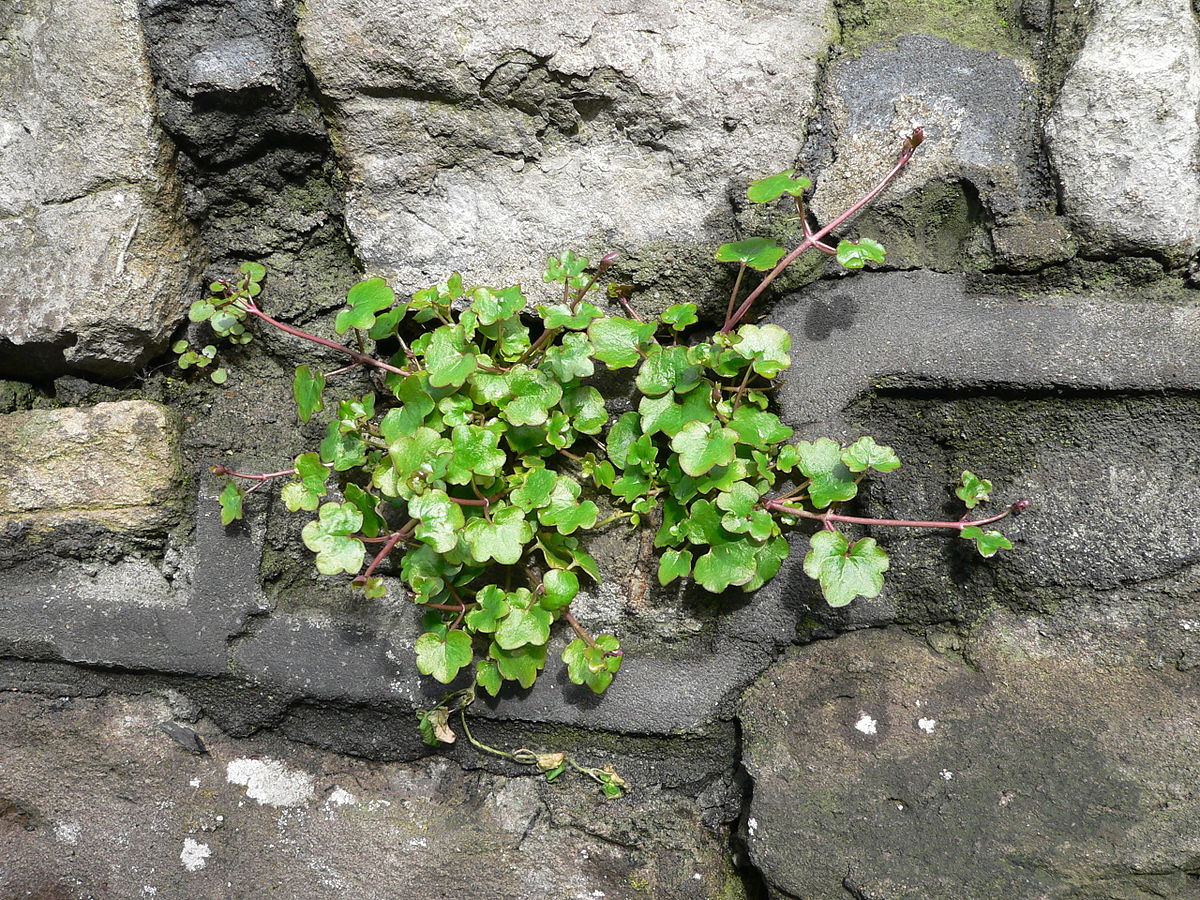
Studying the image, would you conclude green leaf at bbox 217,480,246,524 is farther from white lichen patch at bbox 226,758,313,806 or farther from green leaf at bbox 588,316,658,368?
green leaf at bbox 588,316,658,368

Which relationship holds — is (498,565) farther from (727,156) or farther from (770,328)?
(727,156)

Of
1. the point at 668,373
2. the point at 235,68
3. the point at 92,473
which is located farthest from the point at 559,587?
the point at 235,68

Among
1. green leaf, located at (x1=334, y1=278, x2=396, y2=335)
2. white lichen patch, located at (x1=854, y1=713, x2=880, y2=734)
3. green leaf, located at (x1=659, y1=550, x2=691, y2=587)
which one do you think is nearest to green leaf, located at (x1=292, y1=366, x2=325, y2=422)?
green leaf, located at (x1=334, y1=278, x2=396, y2=335)

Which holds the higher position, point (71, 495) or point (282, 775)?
point (71, 495)

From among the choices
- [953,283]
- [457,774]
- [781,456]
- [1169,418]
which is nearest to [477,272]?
[781,456]

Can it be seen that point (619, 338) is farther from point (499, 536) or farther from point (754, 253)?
point (499, 536)

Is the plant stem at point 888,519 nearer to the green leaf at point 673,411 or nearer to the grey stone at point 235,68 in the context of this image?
the green leaf at point 673,411

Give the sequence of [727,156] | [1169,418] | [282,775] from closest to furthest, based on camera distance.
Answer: [1169,418] → [727,156] → [282,775]
